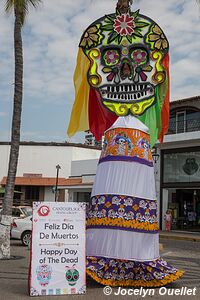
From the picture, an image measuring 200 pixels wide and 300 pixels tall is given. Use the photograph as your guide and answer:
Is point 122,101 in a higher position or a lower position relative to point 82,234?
higher

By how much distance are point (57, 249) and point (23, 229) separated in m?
10.1

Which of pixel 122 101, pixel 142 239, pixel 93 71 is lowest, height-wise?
pixel 142 239

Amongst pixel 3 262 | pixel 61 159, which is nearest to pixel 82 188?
pixel 61 159

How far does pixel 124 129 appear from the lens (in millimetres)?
7582

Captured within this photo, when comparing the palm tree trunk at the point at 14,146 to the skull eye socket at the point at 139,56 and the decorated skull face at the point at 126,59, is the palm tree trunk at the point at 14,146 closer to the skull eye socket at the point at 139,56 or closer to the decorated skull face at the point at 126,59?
the decorated skull face at the point at 126,59

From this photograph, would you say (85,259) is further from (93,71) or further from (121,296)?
(93,71)

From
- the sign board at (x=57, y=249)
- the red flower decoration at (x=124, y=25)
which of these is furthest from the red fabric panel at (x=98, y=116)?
the sign board at (x=57, y=249)

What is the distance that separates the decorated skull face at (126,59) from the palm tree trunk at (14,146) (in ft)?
13.4

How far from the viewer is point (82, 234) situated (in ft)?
22.8

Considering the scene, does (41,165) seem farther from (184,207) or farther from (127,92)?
(127,92)

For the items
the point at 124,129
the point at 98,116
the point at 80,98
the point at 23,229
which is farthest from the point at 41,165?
the point at 124,129

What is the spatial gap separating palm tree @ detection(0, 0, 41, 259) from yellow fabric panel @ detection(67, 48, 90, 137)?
344 centimetres

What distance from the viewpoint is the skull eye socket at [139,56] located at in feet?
26.5

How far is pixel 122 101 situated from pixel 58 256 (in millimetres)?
2918
